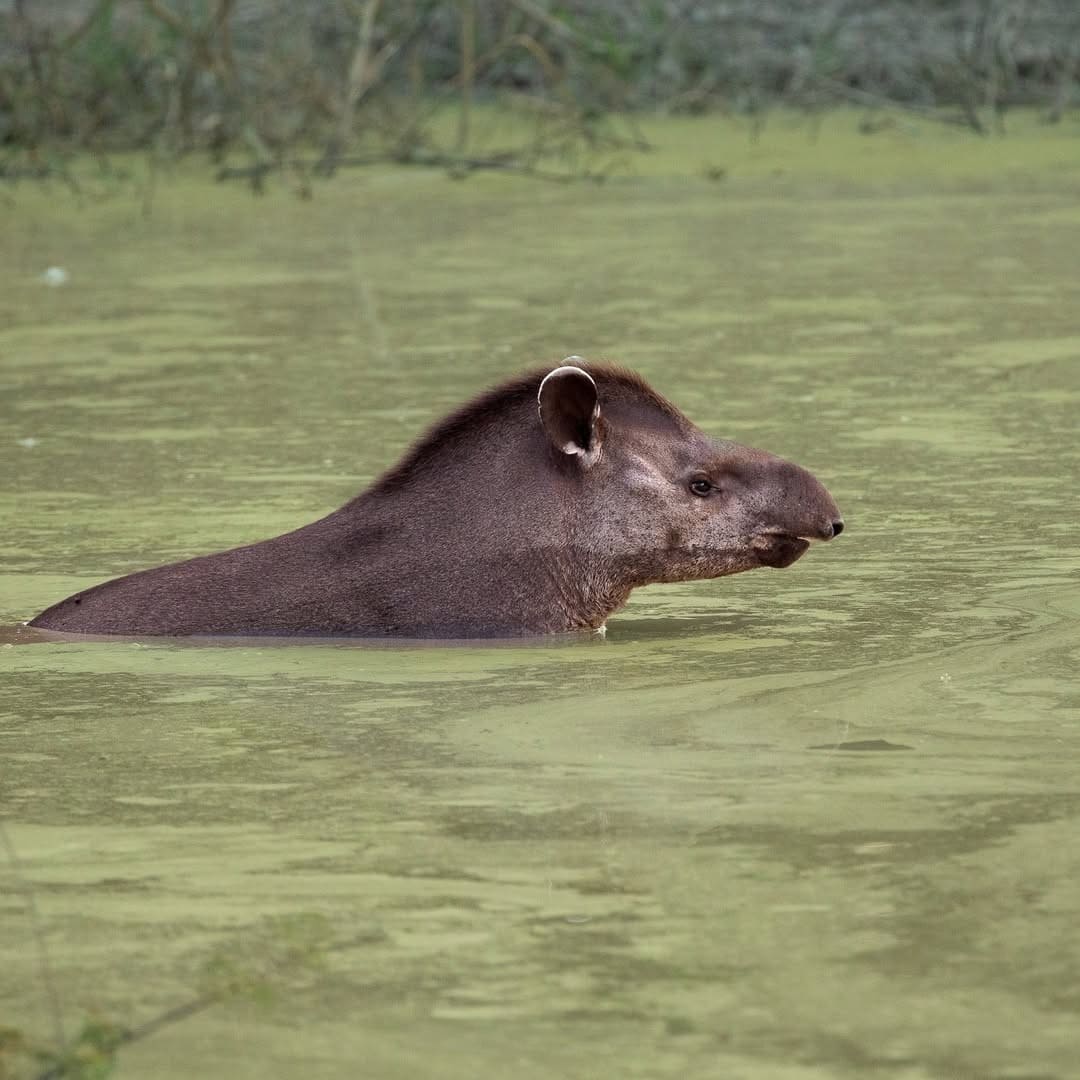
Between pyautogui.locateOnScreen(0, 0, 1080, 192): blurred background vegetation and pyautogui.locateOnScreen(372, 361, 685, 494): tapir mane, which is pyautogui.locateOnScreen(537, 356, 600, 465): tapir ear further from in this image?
pyautogui.locateOnScreen(0, 0, 1080, 192): blurred background vegetation

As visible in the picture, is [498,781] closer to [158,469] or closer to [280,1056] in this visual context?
[280,1056]

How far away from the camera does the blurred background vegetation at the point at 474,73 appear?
18469 mm

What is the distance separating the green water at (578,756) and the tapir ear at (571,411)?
1.57ft

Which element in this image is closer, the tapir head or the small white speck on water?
the tapir head

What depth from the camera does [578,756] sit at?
5.39 metres

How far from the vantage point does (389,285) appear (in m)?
13.9

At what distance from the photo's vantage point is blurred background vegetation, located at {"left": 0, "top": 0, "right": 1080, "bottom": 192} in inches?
727

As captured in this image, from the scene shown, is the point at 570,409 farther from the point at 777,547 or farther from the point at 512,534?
the point at 777,547

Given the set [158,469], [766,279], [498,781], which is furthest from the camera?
[766,279]

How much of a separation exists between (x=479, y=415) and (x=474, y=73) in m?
12.2

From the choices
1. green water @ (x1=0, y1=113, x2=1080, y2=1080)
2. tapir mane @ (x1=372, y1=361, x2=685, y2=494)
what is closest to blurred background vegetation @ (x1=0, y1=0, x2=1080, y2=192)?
green water @ (x1=0, y1=113, x2=1080, y2=1080)

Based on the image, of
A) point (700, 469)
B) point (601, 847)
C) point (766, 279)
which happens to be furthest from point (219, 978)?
point (766, 279)

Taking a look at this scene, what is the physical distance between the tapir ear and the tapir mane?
10 centimetres

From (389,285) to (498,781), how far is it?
8.85 metres
